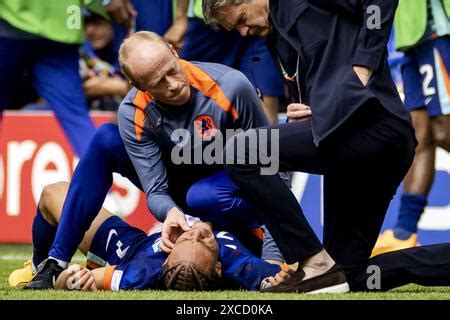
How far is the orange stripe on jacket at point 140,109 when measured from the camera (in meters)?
5.17

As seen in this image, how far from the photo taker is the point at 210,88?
5176 millimetres

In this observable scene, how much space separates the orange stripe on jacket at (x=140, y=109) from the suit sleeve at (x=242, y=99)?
0.94 feet

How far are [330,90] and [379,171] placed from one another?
1.39 ft

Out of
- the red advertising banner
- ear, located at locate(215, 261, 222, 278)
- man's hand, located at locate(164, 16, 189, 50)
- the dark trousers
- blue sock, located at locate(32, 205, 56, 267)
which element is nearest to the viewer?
the dark trousers

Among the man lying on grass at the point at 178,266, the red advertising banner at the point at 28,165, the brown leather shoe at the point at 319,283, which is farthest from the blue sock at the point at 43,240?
the red advertising banner at the point at 28,165

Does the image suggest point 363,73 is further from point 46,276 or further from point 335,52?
point 46,276

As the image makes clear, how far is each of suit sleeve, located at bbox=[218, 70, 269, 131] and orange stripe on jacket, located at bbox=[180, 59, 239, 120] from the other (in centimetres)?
2

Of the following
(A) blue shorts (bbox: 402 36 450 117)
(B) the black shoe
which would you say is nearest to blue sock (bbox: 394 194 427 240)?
(A) blue shorts (bbox: 402 36 450 117)

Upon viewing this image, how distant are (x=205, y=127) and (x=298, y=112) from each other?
0.58 metres

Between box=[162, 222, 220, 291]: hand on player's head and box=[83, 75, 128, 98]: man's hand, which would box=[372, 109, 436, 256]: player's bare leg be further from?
box=[83, 75, 128, 98]: man's hand

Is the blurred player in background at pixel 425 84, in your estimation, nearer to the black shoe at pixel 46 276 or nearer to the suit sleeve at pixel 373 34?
the black shoe at pixel 46 276

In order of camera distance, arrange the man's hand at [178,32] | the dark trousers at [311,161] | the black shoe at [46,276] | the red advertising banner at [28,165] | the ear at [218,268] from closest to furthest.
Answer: the dark trousers at [311,161], the ear at [218,268], the black shoe at [46,276], the man's hand at [178,32], the red advertising banner at [28,165]

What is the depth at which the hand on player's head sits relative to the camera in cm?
479

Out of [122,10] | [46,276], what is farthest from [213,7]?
[122,10]
